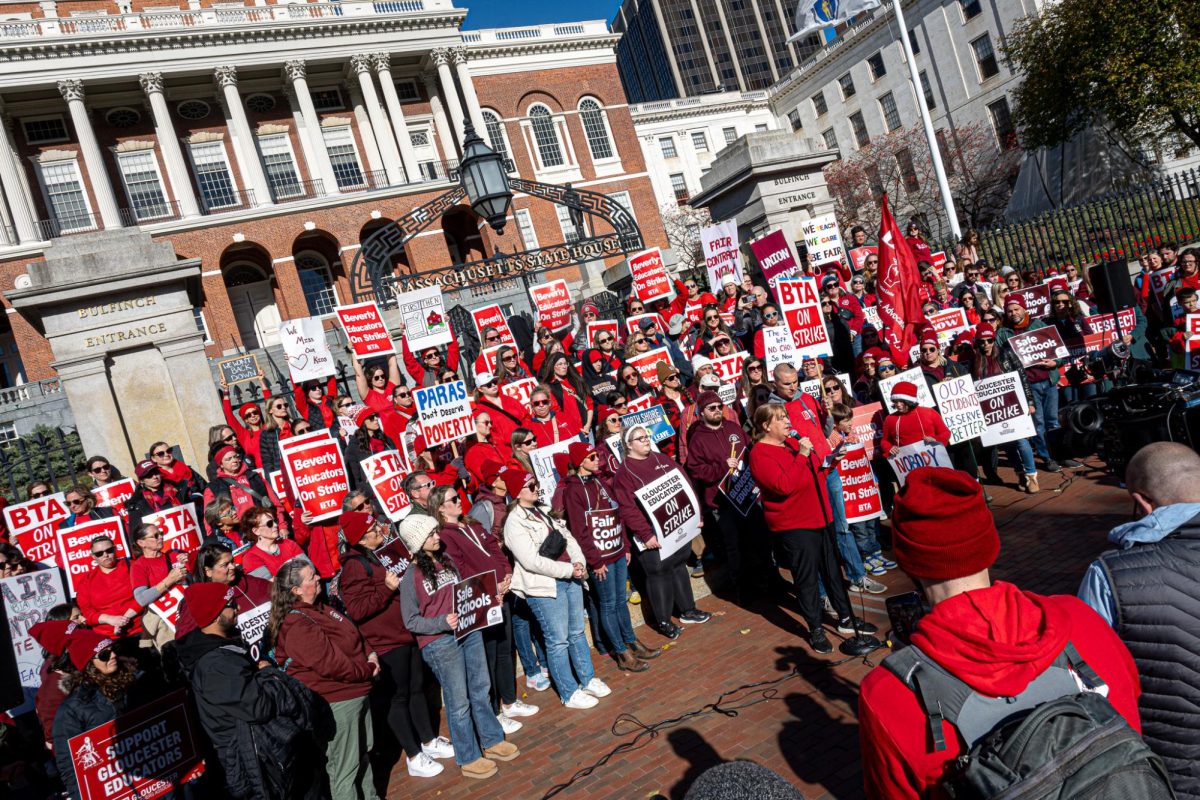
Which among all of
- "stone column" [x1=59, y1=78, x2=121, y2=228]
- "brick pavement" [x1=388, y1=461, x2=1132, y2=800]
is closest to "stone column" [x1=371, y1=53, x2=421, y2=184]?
"stone column" [x1=59, y1=78, x2=121, y2=228]

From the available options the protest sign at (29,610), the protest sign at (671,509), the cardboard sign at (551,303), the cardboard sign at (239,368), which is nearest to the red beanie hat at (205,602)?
the protest sign at (29,610)

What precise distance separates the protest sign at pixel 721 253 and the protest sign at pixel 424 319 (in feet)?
14.9

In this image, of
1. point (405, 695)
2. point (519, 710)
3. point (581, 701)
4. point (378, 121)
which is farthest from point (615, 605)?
point (378, 121)

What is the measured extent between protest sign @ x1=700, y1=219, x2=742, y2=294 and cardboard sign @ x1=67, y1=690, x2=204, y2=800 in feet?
33.0

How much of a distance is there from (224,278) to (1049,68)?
37188mm

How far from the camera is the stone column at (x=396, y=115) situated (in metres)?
39.7

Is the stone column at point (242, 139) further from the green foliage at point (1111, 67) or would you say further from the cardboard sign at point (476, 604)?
the cardboard sign at point (476, 604)

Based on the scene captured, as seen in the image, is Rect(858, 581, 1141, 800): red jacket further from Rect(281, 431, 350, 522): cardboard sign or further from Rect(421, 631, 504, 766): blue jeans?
Rect(281, 431, 350, 522): cardboard sign

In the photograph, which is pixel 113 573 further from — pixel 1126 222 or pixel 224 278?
pixel 224 278

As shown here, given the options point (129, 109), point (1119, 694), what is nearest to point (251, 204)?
point (129, 109)

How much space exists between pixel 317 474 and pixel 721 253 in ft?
26.7

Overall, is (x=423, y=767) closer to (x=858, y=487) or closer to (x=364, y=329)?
(x=858, y=487)

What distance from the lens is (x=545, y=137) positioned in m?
45.8

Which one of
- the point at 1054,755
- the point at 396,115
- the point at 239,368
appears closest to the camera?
the point at 1054,755
